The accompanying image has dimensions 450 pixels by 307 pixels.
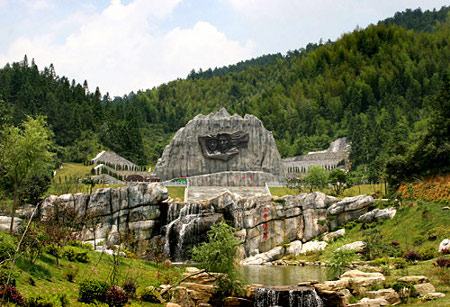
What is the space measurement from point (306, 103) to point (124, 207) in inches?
3584

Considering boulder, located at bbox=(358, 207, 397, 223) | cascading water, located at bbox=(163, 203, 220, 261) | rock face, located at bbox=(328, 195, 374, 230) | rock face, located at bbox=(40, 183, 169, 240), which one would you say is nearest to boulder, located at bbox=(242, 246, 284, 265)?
cascading water, located at bbox=(163, 203, 220, 261)

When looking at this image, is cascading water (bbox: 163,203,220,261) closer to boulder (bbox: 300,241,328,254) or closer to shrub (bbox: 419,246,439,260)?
boulder (bbox: 300,241,328,254)

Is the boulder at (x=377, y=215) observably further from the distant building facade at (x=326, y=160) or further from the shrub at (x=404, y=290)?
the distant building facade at (x=326, y=160)

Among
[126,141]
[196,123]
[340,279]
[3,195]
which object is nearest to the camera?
[340,279]

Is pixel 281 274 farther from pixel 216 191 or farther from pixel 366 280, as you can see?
pixel 216 191

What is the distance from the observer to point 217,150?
248ft

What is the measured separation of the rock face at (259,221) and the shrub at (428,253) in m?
16.2

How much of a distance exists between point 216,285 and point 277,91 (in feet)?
418

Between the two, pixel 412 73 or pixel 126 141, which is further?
pixel 412 73

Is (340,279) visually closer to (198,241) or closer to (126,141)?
(198,241)

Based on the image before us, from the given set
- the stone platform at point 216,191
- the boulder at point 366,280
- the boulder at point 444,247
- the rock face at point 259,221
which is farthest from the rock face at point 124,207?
the boulder at point 444,247

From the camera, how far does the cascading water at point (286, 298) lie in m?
26.7

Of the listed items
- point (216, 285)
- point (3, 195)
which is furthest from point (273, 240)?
point (3, 195)

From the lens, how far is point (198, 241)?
4841cm
